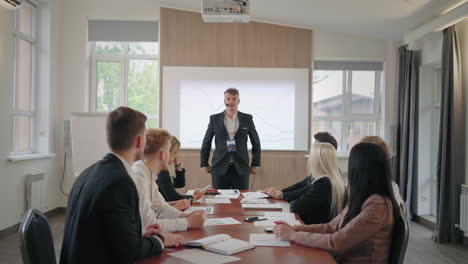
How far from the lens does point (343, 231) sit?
191cm

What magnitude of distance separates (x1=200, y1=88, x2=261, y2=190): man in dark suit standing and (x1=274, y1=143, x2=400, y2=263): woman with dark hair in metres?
2.71

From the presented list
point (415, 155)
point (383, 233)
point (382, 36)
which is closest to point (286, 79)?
point (382, 36)

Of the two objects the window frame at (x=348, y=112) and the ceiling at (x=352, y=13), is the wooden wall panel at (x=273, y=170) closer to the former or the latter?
the window frame at (x=348, y=112)

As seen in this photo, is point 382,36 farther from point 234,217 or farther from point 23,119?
point 23,119

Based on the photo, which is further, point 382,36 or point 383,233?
point 382,36

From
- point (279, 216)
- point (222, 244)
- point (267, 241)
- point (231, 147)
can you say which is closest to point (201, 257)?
point (222, 244)

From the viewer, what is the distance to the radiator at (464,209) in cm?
474

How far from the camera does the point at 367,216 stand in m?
1.87

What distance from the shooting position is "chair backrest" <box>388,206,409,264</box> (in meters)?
1.84

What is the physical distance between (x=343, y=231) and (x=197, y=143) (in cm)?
491

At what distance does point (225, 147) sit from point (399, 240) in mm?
2956

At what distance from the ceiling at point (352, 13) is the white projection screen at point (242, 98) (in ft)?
2.76

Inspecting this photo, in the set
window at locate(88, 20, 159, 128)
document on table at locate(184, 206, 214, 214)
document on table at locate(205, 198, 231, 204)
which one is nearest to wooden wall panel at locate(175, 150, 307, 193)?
window at locate(88, 20, 159, 128)

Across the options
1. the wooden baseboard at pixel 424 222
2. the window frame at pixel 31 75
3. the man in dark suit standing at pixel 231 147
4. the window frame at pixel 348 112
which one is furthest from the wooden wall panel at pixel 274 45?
the window frame at pixel 31 75
